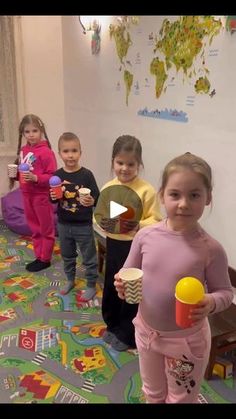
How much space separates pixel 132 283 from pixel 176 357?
33 centimetres

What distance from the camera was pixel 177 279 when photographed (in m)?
1.31

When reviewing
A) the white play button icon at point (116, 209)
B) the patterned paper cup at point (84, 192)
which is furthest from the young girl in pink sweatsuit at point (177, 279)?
the patterned paper cup at point (84, 192)

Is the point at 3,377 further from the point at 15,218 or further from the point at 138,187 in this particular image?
the point at 15,218

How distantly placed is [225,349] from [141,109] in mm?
1892

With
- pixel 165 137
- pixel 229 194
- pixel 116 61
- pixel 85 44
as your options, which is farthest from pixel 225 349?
pixel 85 44

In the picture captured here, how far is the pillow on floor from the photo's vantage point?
417 centimetres

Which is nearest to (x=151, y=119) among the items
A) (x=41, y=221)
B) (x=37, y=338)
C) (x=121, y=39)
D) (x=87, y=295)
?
(x=121, y=39)

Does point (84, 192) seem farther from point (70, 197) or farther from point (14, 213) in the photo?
point (14, 213)

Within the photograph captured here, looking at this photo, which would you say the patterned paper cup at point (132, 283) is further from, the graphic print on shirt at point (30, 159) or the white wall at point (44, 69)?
the white wall at point (44, 69)

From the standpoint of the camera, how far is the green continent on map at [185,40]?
2.18 meters

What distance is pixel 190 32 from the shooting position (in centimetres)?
230

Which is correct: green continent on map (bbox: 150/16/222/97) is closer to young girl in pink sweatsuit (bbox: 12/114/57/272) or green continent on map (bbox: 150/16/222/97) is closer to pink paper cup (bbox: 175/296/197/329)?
young girl in pink sweatsuit (bbox: 12/114/57/272)

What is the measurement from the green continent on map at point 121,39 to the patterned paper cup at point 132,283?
2.32 m

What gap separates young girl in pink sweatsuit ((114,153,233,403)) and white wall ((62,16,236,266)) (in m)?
0.98
